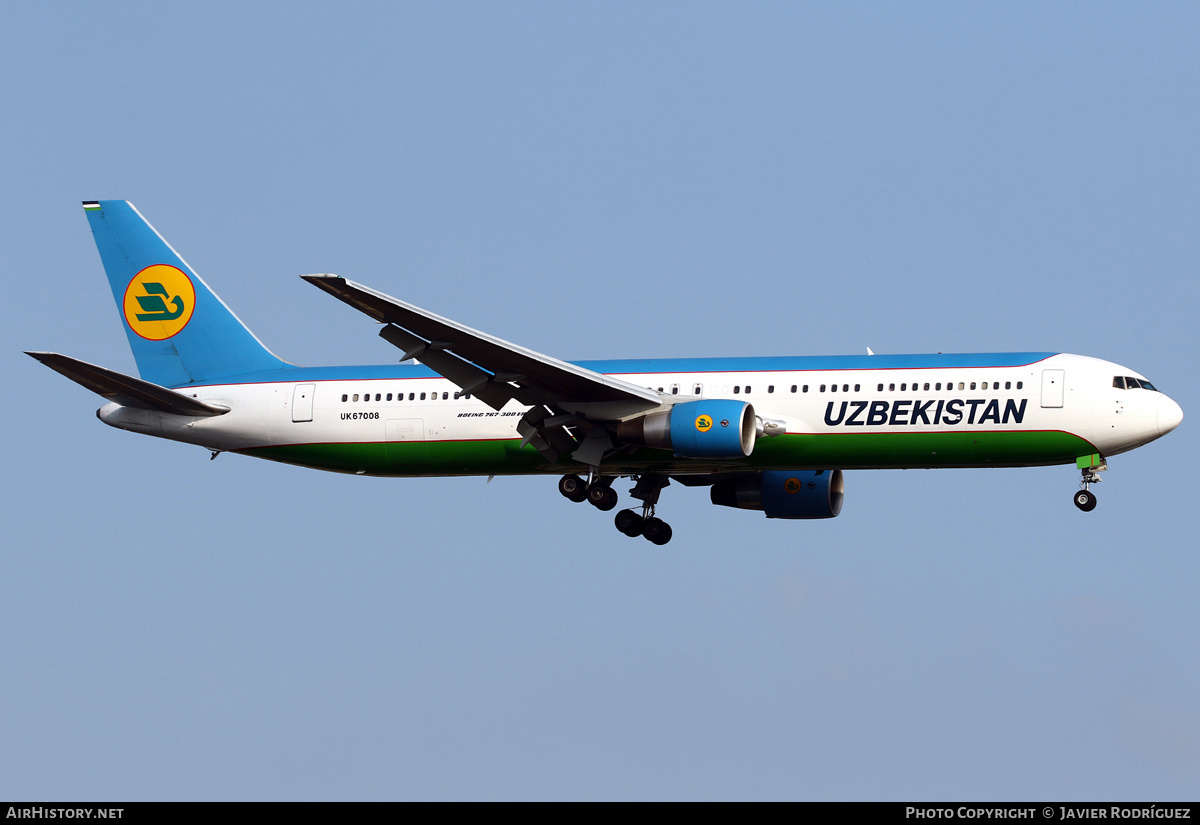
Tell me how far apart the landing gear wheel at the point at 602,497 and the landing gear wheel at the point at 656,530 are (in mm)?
2217

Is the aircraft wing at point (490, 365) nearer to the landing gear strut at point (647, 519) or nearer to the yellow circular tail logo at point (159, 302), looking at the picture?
the landing gear strut at point (647, 519)

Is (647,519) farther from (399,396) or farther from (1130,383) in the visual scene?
(1130,383)

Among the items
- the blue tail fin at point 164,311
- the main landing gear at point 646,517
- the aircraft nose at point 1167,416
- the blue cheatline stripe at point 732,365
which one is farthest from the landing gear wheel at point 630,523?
the aircraft nose at point 1167,416

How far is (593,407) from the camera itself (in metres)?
47.1

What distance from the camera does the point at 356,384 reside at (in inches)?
2014

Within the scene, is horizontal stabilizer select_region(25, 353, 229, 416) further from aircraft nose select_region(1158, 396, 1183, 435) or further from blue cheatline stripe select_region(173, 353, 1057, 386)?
aircraft nose select_region(1158, 396, 1183, 435)

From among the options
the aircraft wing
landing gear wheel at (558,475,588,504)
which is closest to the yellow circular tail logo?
the aircraft wing

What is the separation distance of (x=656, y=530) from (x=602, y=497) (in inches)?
125

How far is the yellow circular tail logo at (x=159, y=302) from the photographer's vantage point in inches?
2115

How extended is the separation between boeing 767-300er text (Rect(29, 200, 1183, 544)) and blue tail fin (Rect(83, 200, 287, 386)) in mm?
60

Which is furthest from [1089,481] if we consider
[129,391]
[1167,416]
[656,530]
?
[129,391]

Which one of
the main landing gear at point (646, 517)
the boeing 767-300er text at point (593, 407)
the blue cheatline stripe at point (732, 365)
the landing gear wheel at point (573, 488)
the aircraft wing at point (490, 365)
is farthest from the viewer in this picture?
the main landing gear at point (646, 517)

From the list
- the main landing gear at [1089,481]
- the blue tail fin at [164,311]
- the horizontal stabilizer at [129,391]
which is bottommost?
the main landing gear at [1089,481]

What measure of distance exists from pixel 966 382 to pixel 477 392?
13381 mm
